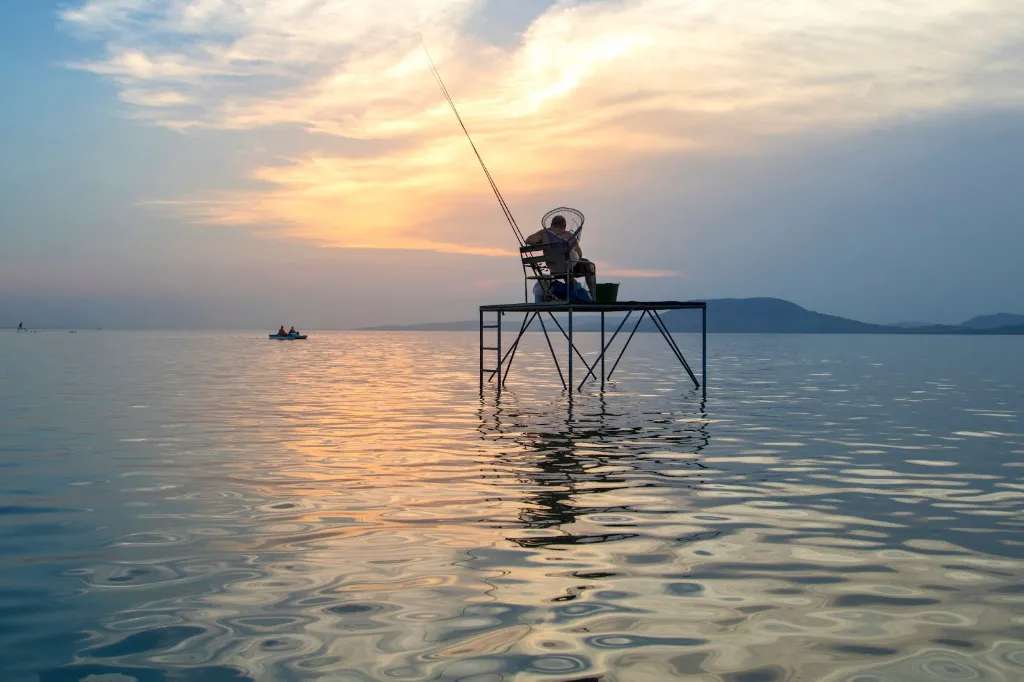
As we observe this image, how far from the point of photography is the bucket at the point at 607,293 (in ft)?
97.7

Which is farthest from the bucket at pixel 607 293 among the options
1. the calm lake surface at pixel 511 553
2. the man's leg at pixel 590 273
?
the calm lake surface at pixel 511 553

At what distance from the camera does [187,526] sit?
32.1 ft

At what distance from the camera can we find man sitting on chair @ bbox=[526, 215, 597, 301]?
27625mm

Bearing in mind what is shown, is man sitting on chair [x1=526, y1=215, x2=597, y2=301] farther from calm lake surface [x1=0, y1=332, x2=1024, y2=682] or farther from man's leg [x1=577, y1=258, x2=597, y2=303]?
calm lake surface [x1=0, y1=332, x2=1024, y2=682]

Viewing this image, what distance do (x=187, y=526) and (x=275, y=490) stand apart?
89.8 inches

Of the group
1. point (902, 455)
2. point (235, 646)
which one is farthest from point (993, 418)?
point (235, 646)

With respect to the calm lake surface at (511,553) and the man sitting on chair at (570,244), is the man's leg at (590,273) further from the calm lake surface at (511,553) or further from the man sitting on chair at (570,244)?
the calm lake surface at (511,553)

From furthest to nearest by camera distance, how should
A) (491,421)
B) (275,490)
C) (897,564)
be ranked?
(491,421) → (275,490) → (897,564)

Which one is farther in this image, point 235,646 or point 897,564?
point 897,564

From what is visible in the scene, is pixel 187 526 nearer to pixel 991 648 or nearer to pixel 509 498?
pixel 509 498

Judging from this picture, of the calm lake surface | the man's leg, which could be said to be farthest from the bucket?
the calm lake surface

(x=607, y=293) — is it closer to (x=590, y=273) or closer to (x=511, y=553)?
(x=590, y=273)

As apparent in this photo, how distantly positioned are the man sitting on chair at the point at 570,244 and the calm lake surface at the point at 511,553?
29.6ft

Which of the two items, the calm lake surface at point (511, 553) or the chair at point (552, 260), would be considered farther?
the chair at point (552, 260)
